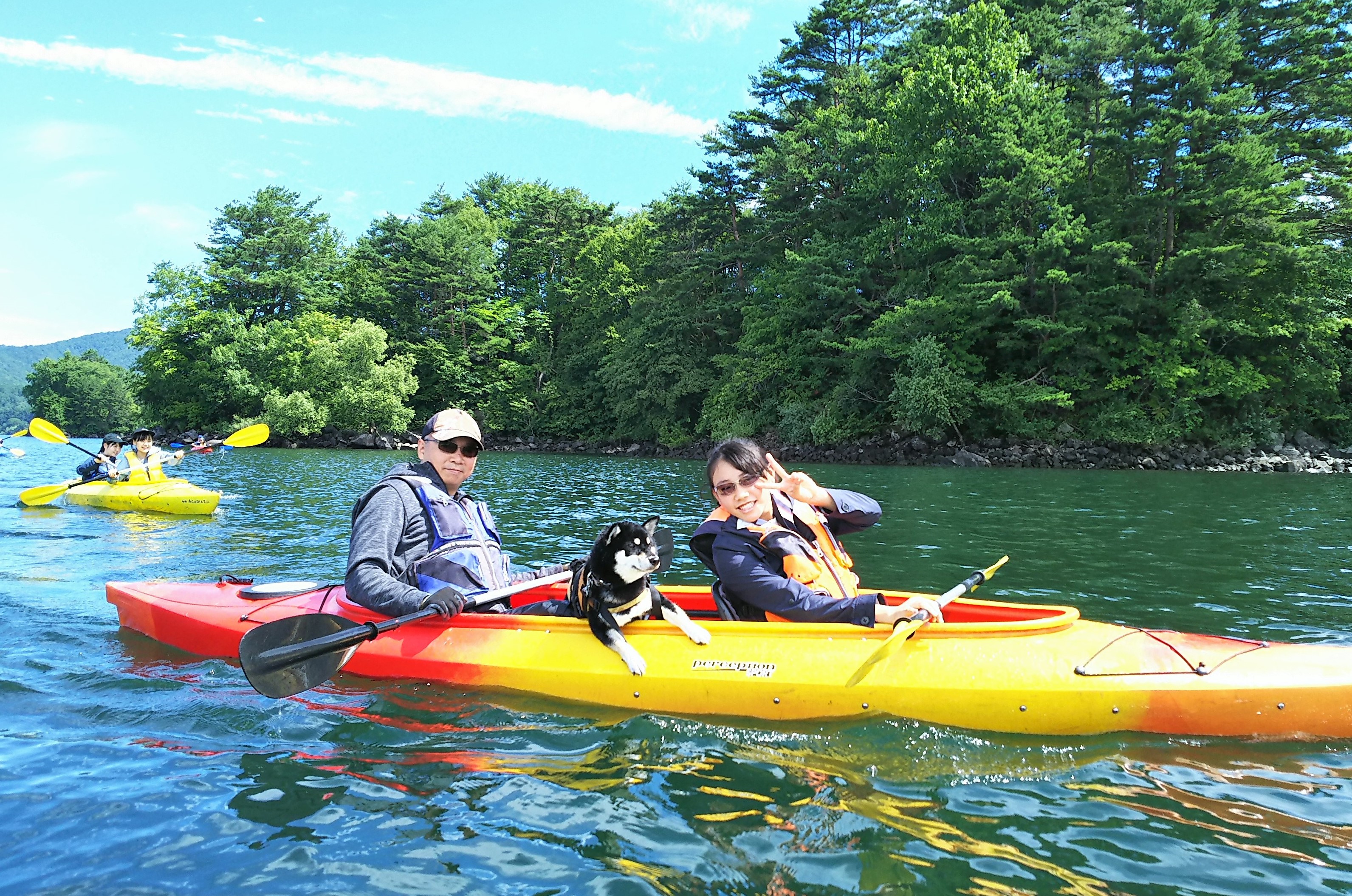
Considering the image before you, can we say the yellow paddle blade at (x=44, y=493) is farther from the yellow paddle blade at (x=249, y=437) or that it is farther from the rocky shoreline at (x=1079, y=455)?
the rocky shoreline at (x=1079, y=455)

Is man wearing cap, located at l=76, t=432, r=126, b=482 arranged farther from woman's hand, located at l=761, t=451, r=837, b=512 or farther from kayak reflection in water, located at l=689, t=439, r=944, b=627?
woman's hand, located at l=761, t=451, r=837, b=512

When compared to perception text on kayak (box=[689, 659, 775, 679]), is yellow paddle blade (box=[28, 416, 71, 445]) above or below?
above

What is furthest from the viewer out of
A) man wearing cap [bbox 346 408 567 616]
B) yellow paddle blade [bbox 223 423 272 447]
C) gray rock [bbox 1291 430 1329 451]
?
gray rock [bbox 1291 430 1329 451]

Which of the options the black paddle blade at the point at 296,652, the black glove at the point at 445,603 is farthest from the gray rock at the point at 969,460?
the black paddle blade at the point at 296,652

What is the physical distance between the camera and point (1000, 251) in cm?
2462

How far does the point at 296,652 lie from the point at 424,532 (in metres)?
1.00

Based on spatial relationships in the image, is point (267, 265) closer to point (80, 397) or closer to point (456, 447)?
point (80, 397)

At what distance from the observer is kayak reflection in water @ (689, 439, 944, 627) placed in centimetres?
403

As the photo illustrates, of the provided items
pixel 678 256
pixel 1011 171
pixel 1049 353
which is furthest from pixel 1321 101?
pixel 678 256

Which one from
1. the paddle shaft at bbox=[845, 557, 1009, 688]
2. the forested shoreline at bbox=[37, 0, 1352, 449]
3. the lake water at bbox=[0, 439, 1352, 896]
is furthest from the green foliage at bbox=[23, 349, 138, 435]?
the paddle shaft at bbox=[845, 557, 1009, 688]

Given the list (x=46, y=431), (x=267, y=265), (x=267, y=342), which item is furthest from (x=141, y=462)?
(x=267, y=265)

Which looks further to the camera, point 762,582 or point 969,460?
point 969,460

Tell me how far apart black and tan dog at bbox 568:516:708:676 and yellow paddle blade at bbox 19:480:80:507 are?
11878 mm

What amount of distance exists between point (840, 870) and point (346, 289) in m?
51.0
